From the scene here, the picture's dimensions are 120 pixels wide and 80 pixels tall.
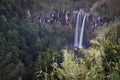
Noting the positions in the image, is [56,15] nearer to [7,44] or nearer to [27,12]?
[27,12]

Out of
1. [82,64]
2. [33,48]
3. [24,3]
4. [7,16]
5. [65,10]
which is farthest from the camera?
[65,10]

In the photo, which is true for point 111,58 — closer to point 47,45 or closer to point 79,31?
point 47,45

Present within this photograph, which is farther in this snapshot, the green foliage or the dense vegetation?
the dense vegetation

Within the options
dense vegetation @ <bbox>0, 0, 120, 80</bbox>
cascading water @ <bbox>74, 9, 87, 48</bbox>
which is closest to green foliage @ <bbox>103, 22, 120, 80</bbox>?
dense vegetation @ <bbox>0, 0, 120, 80</bbox>

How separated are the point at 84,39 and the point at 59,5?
484cm

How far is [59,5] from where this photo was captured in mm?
27938

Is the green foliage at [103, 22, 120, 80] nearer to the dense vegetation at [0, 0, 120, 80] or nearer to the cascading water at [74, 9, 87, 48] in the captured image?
the dense vegetation at [0, 0, 120, 80]

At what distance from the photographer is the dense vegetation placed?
3734 millimetres

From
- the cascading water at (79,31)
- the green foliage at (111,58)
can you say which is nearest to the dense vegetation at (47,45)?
the green foliage at (111,58)

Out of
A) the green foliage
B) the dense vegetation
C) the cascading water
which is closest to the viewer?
the green foliage

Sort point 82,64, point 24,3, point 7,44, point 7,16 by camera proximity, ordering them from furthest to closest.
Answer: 1. point 24,3
2. point 7,16
3. point 7,44
4. point 82,64

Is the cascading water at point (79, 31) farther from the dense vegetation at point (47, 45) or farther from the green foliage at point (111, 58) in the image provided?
the green foliage at point (111, 58)

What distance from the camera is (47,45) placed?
75.9 ft

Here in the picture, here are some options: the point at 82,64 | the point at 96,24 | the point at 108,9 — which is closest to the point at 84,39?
the point at 96,24
